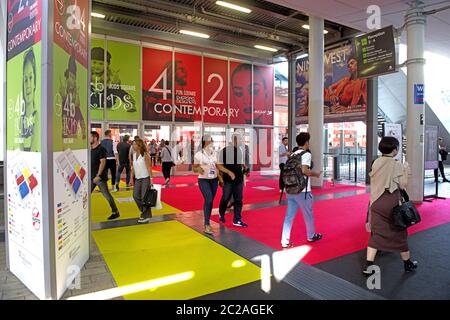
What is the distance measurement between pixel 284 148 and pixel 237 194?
4.06 metres

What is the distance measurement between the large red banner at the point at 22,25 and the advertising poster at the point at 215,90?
10.5 metres

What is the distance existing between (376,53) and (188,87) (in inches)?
311

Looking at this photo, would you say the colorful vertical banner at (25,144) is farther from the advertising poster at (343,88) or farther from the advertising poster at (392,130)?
the advertising poster at (343,88)

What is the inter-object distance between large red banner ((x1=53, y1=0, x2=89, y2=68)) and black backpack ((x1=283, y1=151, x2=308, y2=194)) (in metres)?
2.62

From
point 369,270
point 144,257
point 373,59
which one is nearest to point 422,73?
point 373,59

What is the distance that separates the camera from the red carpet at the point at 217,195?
6992mm

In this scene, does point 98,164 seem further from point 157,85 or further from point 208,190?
point 157,85

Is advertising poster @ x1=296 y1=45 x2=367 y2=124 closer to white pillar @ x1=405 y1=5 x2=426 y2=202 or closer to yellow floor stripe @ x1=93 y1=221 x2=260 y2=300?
white pillar @ x1=405 y1=5 x2=426 y2=202

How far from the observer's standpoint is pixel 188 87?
42.9 feet

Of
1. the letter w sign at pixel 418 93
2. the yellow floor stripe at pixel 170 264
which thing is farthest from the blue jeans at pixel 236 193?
the letter w sign at pixel 418 93

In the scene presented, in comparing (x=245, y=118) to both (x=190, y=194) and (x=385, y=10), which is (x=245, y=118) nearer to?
(x=190, y=194)

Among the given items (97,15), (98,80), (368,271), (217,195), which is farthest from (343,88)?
(368,271)

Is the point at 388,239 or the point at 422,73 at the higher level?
the point at 422,73

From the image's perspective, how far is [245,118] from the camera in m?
14.7
